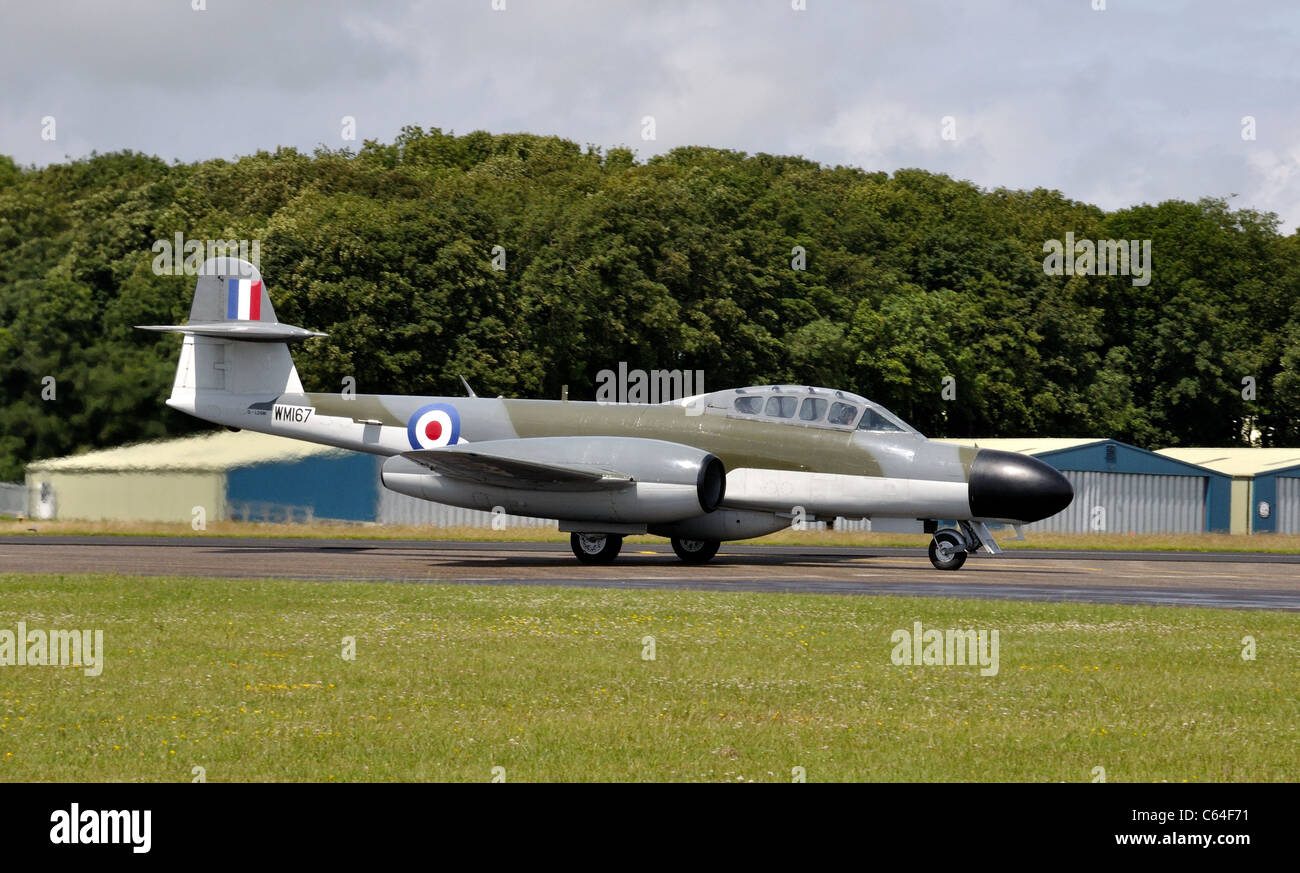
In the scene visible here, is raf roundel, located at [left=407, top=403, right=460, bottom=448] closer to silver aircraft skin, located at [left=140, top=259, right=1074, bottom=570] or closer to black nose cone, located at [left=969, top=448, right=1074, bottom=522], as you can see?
silver aircraft skin, located at [left=140, top=259, right=1074, bottom=570]

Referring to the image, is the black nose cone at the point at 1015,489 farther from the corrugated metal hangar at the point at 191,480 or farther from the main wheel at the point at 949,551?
the corrugated metal hangar at the point at 191,480

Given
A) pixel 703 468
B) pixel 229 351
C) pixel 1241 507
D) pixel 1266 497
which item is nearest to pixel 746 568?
pixel 703 468

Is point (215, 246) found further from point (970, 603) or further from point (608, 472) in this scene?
point (970, 603)

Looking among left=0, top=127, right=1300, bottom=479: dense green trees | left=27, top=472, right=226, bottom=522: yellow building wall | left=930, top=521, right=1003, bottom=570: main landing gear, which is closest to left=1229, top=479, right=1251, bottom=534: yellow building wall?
left=0, top=127, right=1300, bottom=479: dense green trees

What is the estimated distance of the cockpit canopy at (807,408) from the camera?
27.2 m

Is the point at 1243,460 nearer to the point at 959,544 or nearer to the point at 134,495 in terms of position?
the point at 959,544

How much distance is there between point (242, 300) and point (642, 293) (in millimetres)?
36016

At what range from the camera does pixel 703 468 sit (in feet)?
87.8

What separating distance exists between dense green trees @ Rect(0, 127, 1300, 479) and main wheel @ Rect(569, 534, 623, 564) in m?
18.8

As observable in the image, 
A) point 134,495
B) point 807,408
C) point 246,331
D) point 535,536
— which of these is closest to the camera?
point 807,408

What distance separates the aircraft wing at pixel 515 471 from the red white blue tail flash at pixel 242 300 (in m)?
6.97

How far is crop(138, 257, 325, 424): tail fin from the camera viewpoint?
32.3 meters

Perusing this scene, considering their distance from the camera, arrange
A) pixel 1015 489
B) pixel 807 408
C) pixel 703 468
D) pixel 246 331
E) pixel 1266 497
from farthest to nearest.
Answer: pixel 1266 497
pixel 246 331
pixel 807 408
pixel 703 468
pixel 1015 489

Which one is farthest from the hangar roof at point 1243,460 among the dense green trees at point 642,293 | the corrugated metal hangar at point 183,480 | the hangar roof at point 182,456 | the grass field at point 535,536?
the hangar roof at point 182,456
